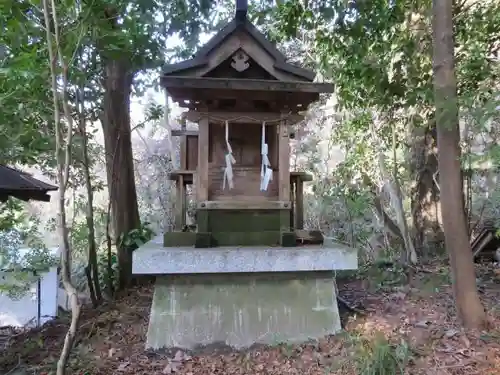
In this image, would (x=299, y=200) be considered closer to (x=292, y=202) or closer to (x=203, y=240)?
(x=292, y=202)

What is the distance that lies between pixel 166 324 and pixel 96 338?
38.9 inches

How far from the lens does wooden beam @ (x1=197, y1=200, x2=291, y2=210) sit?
502cm

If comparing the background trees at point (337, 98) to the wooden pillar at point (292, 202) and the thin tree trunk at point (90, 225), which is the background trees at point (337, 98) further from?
the wooden pillar at point (292, 202)

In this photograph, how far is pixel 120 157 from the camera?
737 cm

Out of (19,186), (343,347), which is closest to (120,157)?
(19,186)

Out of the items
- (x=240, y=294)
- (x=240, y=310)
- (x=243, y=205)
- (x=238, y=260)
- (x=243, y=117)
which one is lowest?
(x=240, y=310)

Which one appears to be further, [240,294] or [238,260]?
[240,294]

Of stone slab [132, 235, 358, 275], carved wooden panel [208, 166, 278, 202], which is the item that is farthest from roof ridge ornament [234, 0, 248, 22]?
stone slab [132, 235, 358, 275]

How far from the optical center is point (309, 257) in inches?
192

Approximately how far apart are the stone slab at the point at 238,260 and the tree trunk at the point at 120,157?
2.48 m

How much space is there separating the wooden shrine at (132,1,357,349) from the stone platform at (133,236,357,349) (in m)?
0.01

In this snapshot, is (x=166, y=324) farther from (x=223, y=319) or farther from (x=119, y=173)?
(x=119, y=173)

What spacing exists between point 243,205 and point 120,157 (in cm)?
322

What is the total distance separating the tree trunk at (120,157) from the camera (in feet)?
23.6
